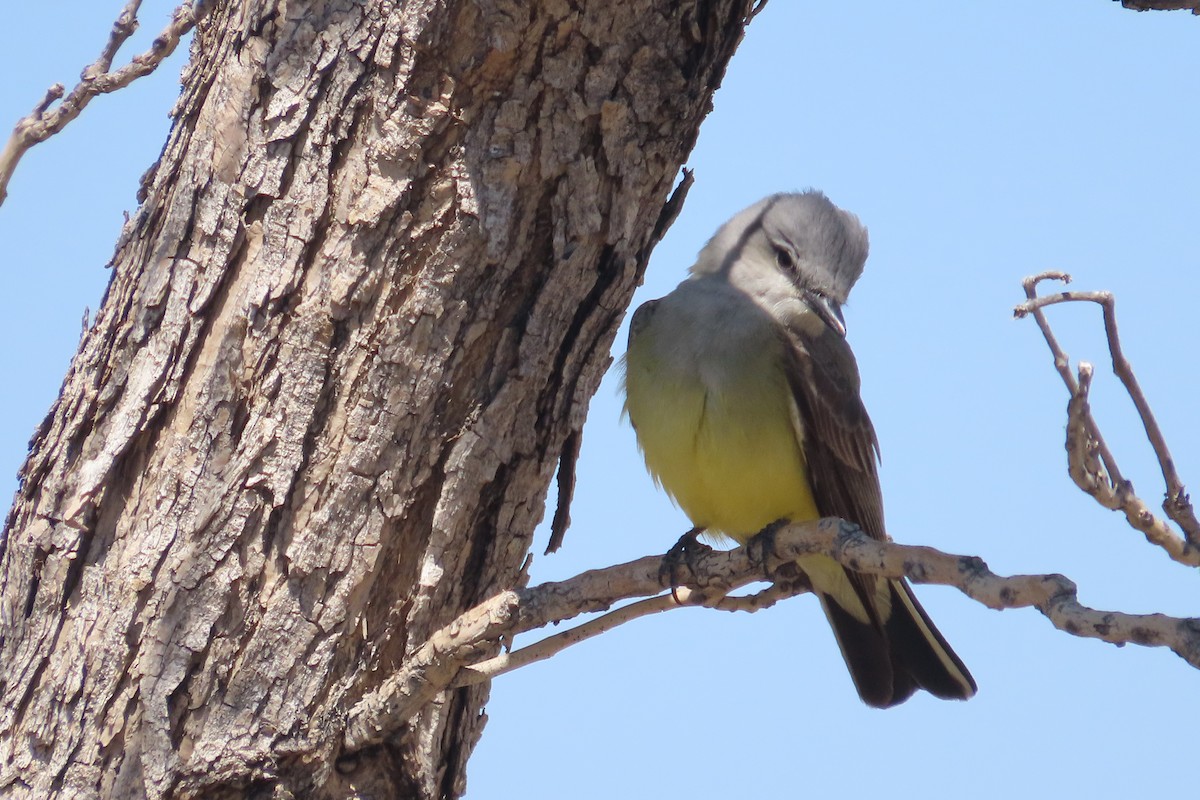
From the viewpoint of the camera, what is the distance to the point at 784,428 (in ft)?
15.0

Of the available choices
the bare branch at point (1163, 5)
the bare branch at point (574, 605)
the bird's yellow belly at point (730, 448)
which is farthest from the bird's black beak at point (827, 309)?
the bare branch at point (1163, 5)

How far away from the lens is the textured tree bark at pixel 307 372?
10.4 feet

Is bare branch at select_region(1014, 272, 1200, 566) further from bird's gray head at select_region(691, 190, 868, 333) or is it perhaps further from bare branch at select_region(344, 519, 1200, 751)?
bird's gray head at select_region(691, 190, 868, 333)

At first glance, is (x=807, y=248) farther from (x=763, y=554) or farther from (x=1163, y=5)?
(x=1163, y=5)

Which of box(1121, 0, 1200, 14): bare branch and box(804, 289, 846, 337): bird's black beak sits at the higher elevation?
box(804, 289, 846, 337): bird's black beak

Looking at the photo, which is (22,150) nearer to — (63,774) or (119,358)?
(119,358)

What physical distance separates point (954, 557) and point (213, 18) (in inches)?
96.4

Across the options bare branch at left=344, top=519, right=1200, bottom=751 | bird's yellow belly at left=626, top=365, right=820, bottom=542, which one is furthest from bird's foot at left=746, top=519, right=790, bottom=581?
bird's yellow belly at left=626, top=365, right=820, bottom=542

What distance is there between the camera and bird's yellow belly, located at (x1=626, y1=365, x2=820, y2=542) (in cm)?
443

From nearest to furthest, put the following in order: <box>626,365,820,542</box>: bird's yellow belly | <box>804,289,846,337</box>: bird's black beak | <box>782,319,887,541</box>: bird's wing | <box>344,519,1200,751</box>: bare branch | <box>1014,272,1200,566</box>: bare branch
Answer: <box>1014,272,1200,566</box>: bare branch < <box>344,519,1200,751</box>: bare branch < <box>626,365,820,542</box>: bird's yellow belly < <box>782,319,887,541</box>: bird's wing < <box>804,289,846,337</box>: bird's black beak

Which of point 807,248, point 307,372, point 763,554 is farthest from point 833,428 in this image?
point 307,372

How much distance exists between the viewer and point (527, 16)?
334cm

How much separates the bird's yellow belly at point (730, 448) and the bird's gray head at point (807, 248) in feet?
2.10

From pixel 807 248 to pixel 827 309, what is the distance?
0.95 ft
